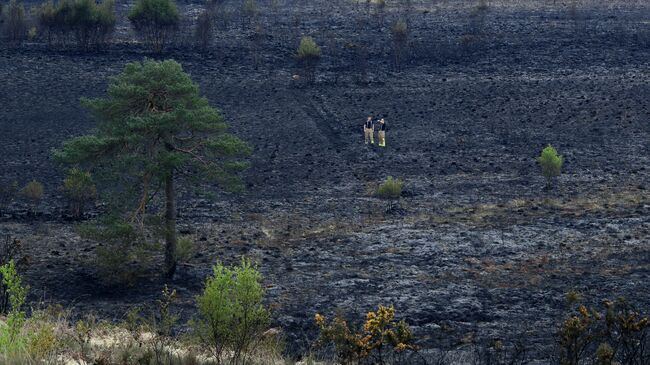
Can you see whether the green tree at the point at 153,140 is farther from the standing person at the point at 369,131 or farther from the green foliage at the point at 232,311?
the standing person at the point at 369,131

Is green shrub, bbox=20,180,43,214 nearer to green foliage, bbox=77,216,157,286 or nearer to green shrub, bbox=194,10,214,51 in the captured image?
green foliage, bbox=77,216,157,286

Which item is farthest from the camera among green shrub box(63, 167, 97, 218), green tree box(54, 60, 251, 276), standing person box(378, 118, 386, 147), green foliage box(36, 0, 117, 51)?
green foliage box(36, 0, 117, 51)

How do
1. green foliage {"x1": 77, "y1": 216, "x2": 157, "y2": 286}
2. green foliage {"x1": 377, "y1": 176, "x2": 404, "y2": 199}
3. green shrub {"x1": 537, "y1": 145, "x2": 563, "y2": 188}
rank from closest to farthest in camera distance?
green foliage {"x1": 77, "y1": 216, "x2": 157, "y2": 286}
green foliage {"x1": 377, "y1": 176, "x2": 404, "y2": 199}
green shrub {"x1": 537, "y1": 145, "x2": 563, "y2": 188}

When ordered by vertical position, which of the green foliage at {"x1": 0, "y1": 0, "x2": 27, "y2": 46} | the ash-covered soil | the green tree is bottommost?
the ash-covered soil

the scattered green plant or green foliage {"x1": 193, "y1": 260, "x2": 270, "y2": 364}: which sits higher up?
the scattered green plant

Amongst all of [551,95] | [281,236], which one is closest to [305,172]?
[281,236]

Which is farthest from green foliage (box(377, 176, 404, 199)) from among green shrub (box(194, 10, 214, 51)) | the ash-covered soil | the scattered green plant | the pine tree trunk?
green shrub (box(194, 10, 214, 51))

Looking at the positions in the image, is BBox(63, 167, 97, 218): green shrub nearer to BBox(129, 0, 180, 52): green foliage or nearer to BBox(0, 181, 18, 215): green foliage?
BBox(0, 181, 18, 215): green foliage

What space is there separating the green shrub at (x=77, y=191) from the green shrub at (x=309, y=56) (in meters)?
16.4

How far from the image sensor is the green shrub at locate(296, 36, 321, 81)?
38.2 meters

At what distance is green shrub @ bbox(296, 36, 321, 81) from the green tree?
64.7ft

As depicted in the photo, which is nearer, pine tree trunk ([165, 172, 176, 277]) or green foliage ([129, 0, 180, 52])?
pine tree trunk ([165, 172, 176, 277])

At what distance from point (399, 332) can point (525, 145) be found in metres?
22.5

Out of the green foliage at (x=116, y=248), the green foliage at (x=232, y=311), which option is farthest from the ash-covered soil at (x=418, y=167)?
the green foliage at (x=232, y=311)
